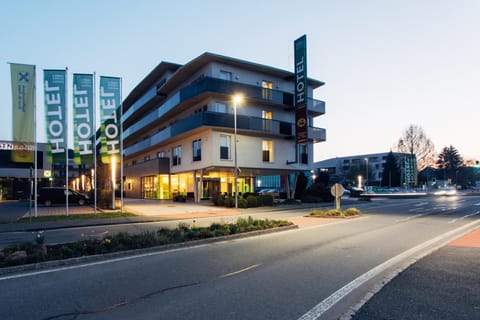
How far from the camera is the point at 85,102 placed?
20078 millimetres

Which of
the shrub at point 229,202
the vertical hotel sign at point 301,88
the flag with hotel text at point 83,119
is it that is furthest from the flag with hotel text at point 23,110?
the vertical hotel sign at point 301,88

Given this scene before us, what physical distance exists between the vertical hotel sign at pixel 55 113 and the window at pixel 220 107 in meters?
13.4

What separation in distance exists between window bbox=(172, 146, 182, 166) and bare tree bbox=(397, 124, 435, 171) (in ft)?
157

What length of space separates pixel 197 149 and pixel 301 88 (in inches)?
441

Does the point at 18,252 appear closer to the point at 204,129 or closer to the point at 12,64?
the point at 12,64

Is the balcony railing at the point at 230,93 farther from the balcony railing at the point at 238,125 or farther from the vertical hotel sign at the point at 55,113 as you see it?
the vertical hotel sign at the point at 55,113

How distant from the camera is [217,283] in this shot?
20.4 ft

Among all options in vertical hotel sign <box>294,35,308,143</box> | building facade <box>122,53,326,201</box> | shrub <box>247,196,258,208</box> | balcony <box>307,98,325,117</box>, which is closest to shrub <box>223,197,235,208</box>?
shrub <box>247,196,258,208</box>

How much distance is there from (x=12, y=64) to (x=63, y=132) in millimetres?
4173

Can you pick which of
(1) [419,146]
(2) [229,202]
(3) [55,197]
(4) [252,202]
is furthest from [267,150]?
(1) [419,146]

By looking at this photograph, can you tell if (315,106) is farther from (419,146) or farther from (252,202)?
(419,146)

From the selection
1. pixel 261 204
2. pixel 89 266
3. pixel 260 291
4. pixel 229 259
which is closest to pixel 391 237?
pixel 229 259

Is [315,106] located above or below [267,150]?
above

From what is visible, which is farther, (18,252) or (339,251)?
(339,251)
